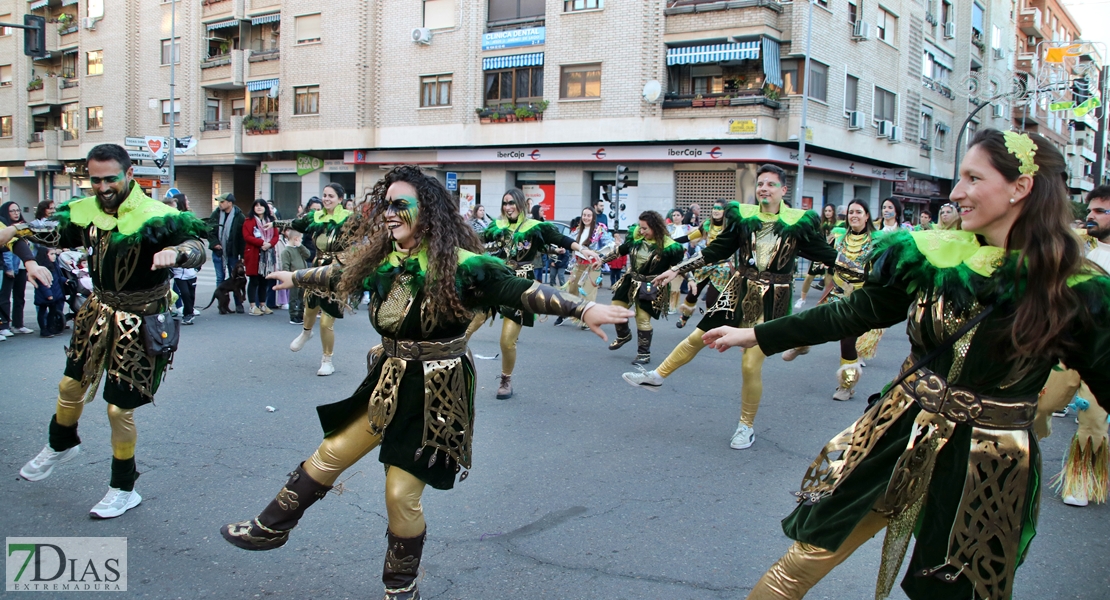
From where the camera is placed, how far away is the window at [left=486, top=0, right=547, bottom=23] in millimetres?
27953

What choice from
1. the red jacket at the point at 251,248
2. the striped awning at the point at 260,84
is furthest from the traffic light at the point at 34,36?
the striped awning at the point at 260,84

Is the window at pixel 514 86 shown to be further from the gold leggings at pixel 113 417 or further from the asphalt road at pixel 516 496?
the gold leggings at pixel 113 417

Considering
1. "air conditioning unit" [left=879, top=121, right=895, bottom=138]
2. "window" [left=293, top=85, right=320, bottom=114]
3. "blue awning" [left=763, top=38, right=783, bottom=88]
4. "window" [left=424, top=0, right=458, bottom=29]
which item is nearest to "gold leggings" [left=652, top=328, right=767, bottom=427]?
"blue awning" [left=763, top=38, right=783, bottom=88]

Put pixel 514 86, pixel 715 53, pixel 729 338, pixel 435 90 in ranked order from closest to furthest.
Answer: pixel 729 338
pixel 715 53
pixel 514 86
pixel 435 90

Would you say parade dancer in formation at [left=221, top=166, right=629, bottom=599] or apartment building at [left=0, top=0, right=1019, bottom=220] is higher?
apartment building at [left=0, top=0, right=1019, bottom=220]

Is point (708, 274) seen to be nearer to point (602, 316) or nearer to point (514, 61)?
point (602, 316)

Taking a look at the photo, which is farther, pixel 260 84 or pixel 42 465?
pixel 260 84

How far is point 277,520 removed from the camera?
129 inches

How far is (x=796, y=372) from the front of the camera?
28.8 ft

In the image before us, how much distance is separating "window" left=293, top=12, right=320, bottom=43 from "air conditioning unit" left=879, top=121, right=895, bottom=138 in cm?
2165

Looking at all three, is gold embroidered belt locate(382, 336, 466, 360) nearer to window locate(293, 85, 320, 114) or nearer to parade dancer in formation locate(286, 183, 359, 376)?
parade dancer in formation locate(286, 183, 359, 376)

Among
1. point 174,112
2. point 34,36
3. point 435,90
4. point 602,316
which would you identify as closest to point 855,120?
point 435,90

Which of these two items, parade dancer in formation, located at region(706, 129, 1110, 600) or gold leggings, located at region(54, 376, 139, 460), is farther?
gold leggings, located at region(54, 376, 139, 460)

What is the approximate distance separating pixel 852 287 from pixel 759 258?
6.52 feet
